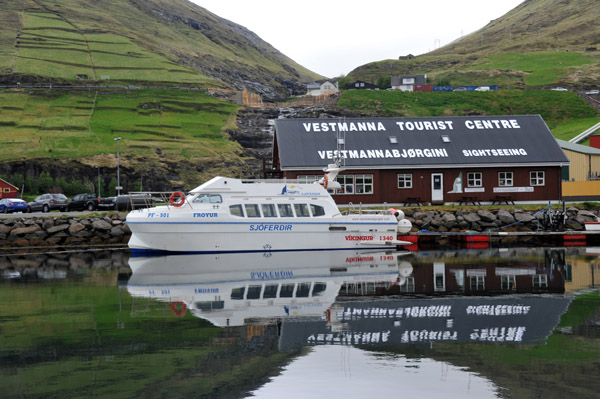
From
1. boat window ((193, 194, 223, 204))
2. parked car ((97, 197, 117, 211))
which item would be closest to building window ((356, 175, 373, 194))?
boat window ((193, 194, 223, 204))

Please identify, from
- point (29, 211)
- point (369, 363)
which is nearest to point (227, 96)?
point (29, 211)

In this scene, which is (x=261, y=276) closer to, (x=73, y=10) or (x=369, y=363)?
(x=369, y=363)

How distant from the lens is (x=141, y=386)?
10.2 metres

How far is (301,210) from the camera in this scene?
30.5 m

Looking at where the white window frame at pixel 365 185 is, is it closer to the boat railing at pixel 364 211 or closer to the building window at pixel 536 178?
the boat railing at pixel 364 211

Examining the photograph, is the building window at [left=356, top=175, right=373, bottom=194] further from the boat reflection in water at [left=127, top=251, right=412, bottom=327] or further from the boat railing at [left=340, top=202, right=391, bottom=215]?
the boat reflection in water at [left=127, top=251, right=412, bottom=327]

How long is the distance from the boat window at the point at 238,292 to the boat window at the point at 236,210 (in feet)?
31.8

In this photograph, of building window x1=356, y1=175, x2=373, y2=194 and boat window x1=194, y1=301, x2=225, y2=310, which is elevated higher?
building window x1=356, y1=175, x2=373, y2=194

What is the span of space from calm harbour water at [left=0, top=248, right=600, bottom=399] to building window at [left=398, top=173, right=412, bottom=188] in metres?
17.1

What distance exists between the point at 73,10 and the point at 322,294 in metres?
178

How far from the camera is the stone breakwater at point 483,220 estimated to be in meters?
37.3

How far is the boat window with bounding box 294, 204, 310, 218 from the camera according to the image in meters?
30.4

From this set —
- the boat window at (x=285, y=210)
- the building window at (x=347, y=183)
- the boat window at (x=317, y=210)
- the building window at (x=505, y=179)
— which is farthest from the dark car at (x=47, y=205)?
the building window at (x=505, y=179)

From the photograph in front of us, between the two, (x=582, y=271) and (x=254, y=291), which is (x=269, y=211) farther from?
(x=582, y=271)
